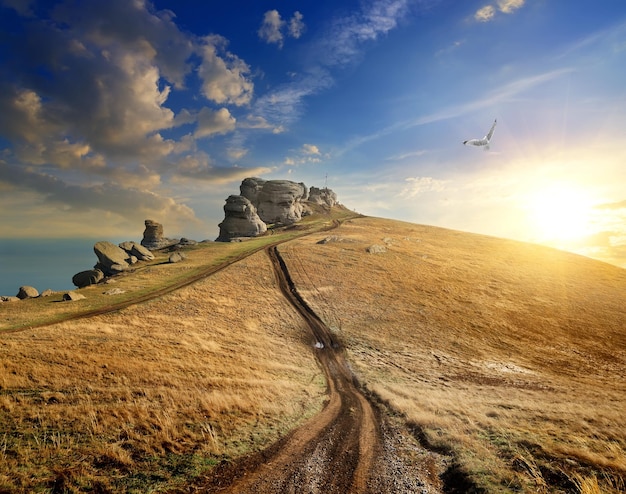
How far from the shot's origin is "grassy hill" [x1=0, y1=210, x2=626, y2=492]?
33.8 feet

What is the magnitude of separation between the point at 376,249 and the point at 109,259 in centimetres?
4945

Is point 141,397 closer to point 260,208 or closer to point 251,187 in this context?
point 260,208

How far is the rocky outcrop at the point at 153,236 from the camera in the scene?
85.1m

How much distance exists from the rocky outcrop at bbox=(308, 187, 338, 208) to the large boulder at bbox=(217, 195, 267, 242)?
61.0m

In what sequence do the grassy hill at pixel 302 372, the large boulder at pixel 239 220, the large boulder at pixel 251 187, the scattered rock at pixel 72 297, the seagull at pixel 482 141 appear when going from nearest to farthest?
the grassy hill at pixel 302 372
the seagull at pixel 482 141
the scattered rock at pixel 72 297
the large boulder at pixel 239 220
the large boulder at pixel 251 187

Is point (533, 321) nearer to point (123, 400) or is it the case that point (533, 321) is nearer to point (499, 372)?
point (499, 372)

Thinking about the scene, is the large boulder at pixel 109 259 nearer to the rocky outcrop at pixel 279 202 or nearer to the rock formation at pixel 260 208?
the rock formation at pixel 260 208

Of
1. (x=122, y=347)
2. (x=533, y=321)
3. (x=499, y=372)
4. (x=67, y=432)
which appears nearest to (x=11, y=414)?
(x=67, y=432)

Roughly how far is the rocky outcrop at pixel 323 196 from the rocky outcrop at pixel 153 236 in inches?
2899

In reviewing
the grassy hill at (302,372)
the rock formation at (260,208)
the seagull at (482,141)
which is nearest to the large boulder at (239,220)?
the rock formation at (260,208)

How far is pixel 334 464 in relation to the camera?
36.5 ft

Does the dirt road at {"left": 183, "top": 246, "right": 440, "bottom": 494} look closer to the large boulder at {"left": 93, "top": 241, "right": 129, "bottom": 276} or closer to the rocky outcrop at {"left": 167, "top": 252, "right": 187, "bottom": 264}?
the rocky outcrop at {"left": 167, "top": 252, "right": 187, "bottom": 264}

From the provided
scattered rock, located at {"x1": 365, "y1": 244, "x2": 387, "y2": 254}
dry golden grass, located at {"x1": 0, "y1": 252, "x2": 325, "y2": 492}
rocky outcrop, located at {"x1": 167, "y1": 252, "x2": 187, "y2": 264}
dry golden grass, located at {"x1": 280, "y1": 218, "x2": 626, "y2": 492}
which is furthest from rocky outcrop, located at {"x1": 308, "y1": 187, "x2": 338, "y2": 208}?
dry golden grass, located at {"x1": 0, "y1": 252, "x2": 325, "y2": 492}

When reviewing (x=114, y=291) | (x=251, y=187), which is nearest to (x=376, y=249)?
(x=114, y=291)
